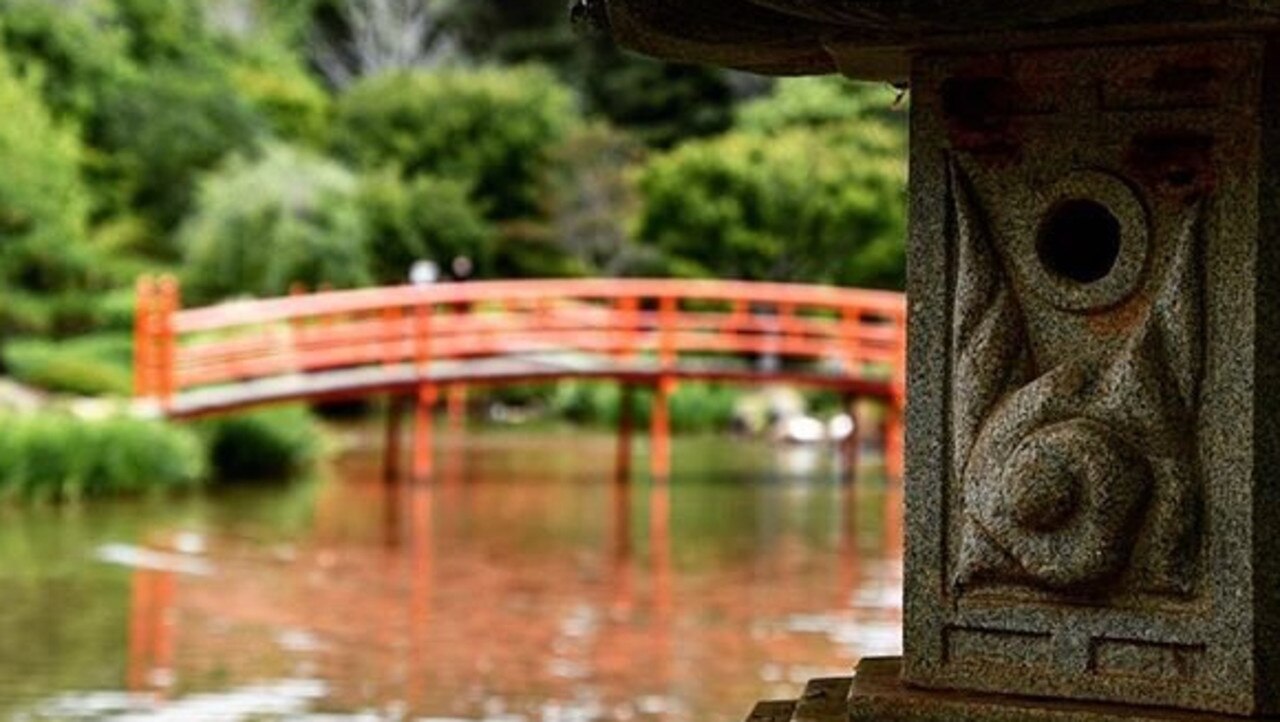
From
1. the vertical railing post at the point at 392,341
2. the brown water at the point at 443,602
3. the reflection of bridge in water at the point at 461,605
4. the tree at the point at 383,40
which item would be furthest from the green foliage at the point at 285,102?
the reflection of bridge in water at the point at 461,605

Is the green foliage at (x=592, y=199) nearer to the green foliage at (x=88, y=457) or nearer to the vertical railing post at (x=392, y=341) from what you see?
the vertical railing post at (x=392, y=341)

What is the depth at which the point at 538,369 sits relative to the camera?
57.8 feet

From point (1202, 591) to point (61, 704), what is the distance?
14.9ft

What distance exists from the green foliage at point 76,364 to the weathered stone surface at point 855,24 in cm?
1485

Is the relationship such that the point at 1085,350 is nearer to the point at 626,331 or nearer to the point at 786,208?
the point at 626,331

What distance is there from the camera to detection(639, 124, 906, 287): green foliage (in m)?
24.9

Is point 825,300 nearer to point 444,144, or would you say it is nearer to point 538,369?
point 538,369

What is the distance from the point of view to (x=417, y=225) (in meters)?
27.6

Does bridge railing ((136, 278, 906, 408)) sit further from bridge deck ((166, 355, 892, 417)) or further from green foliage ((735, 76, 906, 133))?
green foliage ((735, 76, 906, 133))

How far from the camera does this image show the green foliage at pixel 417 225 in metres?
27.1

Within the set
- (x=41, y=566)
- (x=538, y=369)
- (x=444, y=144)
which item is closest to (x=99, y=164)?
(x=444, y=144)

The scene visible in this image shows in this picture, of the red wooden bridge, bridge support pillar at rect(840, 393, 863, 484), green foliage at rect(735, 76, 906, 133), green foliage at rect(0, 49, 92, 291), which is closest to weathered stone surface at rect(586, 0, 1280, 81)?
the red wooden bridge

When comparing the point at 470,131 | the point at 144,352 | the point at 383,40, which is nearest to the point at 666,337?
the point at 144,352

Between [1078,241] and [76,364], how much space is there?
637 inches
